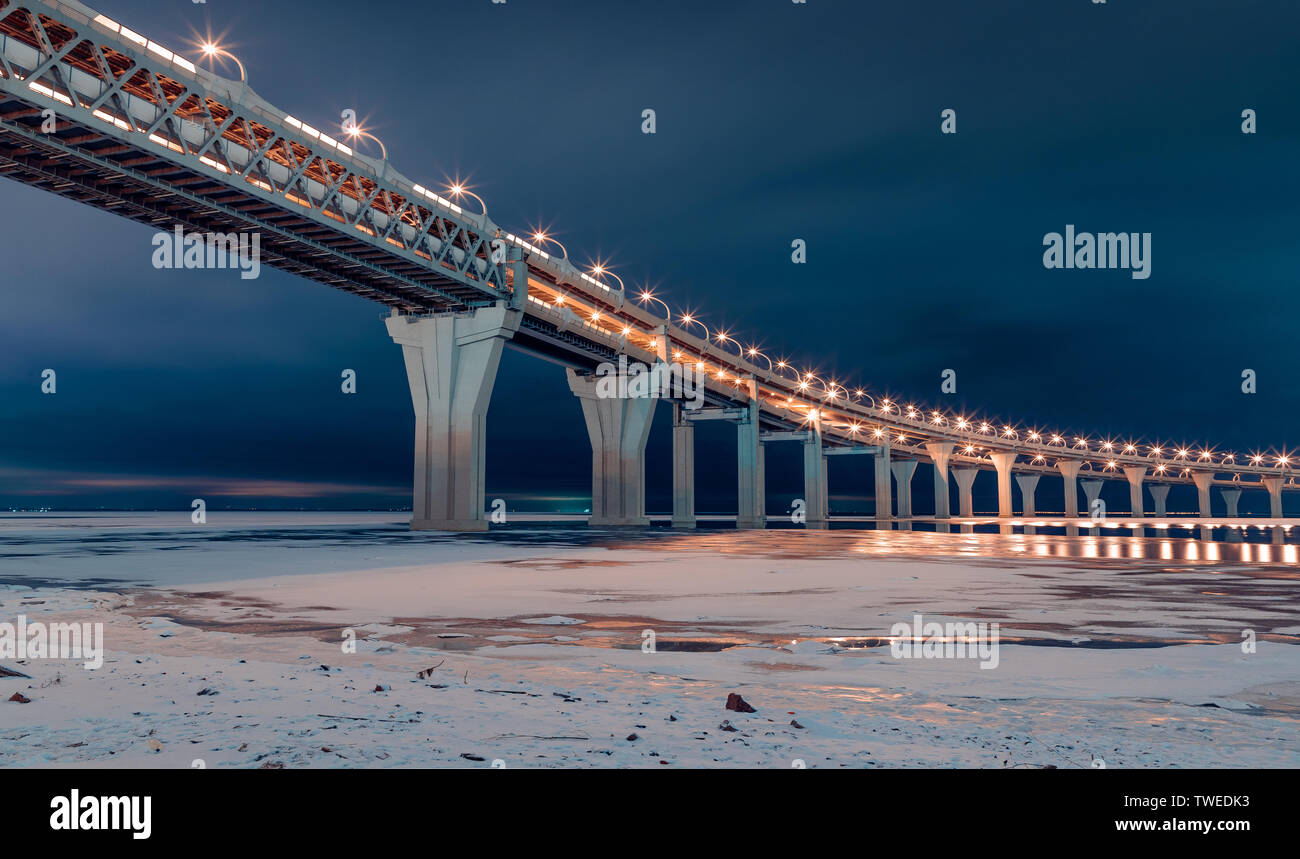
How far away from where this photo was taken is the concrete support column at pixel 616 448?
81.7m

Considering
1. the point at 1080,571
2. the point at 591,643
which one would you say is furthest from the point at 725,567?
the point at 591,643

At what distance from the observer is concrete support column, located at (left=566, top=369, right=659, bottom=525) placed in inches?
3216

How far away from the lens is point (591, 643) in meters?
10.2

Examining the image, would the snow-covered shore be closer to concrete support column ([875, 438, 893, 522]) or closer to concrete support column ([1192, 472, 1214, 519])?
concrete support column ([875, 438, 893, 522])

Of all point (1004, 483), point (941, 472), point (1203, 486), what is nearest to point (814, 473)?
point (941, 472)

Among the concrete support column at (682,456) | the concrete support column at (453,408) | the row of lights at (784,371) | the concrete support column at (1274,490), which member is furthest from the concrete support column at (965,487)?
the concrete support column at (453,408)
